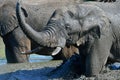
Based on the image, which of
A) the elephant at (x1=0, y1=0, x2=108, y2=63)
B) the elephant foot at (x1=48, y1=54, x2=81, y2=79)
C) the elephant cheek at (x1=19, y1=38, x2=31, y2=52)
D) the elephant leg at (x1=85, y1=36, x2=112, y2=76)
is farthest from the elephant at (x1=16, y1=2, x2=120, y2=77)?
the elephant cheek at (x1=19, y1=38, x2=31, y2=52)

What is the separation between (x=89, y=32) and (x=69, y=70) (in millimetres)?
915

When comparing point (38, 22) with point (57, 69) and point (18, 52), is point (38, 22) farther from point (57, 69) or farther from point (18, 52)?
point (57, 69)

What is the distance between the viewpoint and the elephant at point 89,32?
1005 centimetres

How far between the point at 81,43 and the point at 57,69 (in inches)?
39.4

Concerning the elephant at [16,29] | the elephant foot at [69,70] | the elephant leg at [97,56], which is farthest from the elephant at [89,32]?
the elephant at [16,29]

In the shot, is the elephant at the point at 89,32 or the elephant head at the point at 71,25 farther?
the elephant at the point at 89,32

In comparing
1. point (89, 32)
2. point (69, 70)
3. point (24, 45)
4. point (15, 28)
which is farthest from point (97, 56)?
point (15, 28)

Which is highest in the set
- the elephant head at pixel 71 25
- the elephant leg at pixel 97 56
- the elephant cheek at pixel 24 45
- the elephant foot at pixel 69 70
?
the elephant head at pixel 71 25

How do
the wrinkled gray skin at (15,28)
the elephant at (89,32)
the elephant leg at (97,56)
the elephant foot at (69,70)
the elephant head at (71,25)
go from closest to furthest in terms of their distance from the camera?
1. the elephant head at (71,25)
2. the elephant at (89,32)
3. the elephant leg at (97,56)
4. the elephant foot at (69,70)
5. the wrinkled gray skin at (15,28)

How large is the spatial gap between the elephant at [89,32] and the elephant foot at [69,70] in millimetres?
121

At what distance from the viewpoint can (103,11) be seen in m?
10.5

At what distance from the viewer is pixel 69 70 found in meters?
10.8

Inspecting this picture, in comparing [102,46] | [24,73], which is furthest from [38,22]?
[102,46]

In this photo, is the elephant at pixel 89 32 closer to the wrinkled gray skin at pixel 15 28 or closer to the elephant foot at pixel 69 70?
the elephant foot at pixel 69 70
